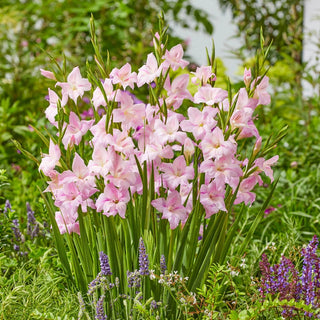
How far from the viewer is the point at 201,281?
166cm

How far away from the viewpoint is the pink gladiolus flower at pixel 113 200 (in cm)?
148

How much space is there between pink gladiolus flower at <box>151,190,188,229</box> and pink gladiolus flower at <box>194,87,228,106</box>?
0.91 feet

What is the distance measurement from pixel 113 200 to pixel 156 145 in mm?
197

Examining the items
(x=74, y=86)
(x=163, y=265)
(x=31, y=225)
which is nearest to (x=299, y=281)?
(x=163, y=265)

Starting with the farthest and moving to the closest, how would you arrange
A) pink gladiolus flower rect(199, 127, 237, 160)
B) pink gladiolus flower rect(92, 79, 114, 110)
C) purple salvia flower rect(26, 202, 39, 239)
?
purple salvia flower rect(26, 202, 39, 239), pink gladiolus flower rect(92, 79, 114, 110), pink gladiolus flower rect(199, 127, 237, 160)

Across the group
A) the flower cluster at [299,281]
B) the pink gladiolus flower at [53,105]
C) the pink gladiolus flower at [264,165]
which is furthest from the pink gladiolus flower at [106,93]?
the flower cluster at [299,281]

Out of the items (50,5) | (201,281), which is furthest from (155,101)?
(50,5)

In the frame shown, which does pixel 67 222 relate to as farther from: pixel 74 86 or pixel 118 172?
pixel 74 86

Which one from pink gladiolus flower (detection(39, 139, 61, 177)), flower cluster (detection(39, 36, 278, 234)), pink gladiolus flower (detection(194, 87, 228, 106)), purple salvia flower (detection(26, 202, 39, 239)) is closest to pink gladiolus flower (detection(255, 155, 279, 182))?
flower cluster (detection(39, 36, 278, 234))

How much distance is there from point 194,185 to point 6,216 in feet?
2.67

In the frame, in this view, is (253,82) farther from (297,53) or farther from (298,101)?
(297,53)

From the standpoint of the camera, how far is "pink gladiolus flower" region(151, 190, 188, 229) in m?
1.54

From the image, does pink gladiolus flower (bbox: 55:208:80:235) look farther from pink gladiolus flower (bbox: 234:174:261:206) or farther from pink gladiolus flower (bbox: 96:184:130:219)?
pink gladiolus flower (bbox: 234:174:261:206)

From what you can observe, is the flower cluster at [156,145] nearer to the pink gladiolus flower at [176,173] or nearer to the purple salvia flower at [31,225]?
the pink gladiolus flower at [176,173]
